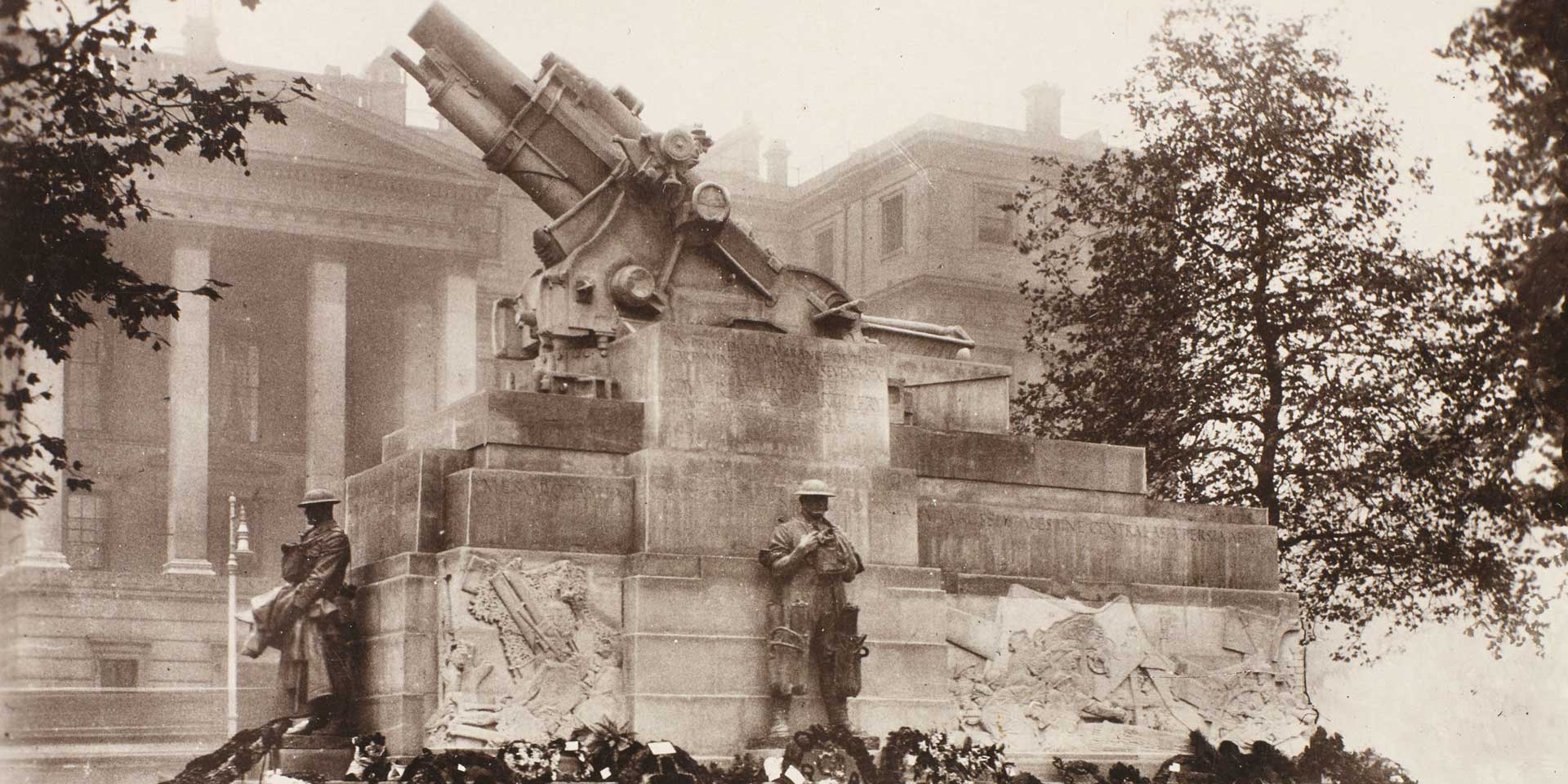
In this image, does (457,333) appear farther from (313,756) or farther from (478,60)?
(313,756)

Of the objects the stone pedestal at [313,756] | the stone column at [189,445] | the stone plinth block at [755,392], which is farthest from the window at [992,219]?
the stone pedestal at [313,756]

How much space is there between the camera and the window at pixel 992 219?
64.0 meters

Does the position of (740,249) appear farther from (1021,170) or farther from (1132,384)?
(1021,170)

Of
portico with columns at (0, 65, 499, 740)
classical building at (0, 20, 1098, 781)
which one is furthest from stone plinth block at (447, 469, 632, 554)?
portico with columns at (0, 65, 499, 740)

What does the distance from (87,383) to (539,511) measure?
45.6 metres

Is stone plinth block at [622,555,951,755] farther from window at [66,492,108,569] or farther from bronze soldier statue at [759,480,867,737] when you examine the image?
window at [66,492,108,569]

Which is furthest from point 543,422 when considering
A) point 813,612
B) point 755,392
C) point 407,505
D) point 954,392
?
point 954,392

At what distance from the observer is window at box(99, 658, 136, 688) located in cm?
5109

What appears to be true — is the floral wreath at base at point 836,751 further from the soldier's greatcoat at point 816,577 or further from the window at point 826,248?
the window at point 826,248

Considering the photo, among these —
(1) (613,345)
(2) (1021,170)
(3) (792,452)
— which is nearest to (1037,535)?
(3) (792,452)

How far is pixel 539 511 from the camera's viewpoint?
55.1ft

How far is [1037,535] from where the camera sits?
19.3m

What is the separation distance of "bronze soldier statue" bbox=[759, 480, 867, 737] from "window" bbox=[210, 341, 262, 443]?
46.5 meters

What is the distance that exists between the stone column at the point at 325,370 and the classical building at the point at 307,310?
2.8 inches
